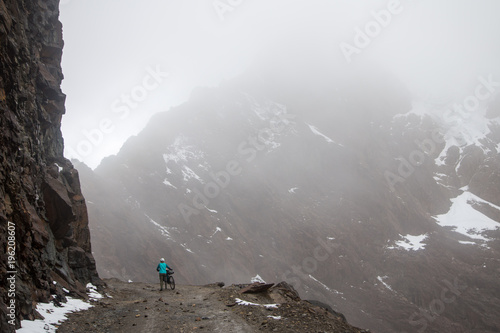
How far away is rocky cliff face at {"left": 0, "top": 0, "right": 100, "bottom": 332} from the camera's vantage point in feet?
30.6

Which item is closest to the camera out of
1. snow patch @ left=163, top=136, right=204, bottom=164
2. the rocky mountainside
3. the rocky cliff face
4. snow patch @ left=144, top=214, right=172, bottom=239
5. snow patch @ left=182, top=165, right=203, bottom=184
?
the rocky cliff face

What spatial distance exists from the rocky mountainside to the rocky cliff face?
2736 cm

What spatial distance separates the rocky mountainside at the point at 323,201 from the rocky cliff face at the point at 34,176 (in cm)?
2736

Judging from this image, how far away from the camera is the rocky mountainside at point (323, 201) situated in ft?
174

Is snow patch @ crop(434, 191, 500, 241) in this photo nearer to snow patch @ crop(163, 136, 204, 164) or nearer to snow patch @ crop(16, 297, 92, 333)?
snow patch @ crop(163, 136, 204, 164)

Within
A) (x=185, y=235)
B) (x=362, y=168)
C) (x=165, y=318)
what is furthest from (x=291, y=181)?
(x=165, y=318)

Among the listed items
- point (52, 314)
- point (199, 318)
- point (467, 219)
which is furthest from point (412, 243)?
point (52, 314)

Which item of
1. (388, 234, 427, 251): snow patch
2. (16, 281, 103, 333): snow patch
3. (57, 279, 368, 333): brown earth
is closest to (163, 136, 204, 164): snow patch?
(388, 234, 427, 251): snow patch

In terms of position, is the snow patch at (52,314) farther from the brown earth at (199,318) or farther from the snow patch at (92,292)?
the snow patch at (92,292)

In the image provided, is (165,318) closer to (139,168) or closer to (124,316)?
(124,316)

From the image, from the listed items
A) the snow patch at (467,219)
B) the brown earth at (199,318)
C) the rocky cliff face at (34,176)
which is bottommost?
the brown earth at (199,318)

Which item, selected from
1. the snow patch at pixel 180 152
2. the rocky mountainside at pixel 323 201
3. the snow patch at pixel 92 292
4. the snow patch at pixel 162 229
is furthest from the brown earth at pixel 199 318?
the snow patch at pixel 180 152

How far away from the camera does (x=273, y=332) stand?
30.0ft

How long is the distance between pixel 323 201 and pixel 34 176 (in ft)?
240
